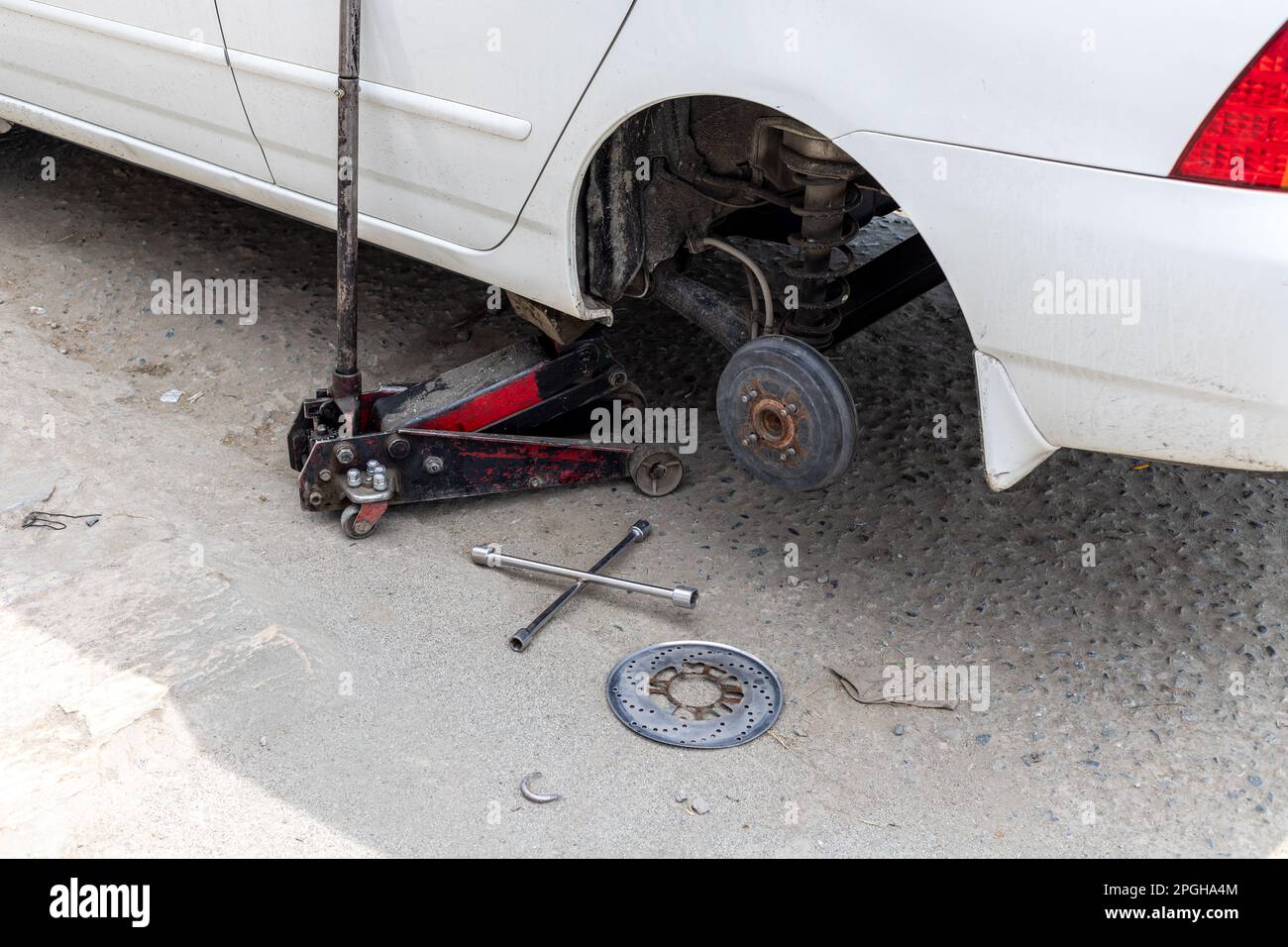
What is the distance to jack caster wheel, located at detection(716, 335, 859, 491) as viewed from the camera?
2408 millimetres

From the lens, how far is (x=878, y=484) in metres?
3.08

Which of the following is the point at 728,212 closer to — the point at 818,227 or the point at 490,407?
the point at 818,227

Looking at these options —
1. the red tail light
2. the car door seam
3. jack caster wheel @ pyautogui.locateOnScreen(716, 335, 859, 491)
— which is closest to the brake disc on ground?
jack caster wheel @ pyautogui.locateOnScreen(716, 335, 859, 491)

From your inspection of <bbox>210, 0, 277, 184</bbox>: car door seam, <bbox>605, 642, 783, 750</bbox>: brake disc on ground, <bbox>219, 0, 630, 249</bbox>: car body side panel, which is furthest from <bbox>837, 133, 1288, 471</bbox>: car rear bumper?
<bbox>210, 0, 277, 184</bbox>: car door seam

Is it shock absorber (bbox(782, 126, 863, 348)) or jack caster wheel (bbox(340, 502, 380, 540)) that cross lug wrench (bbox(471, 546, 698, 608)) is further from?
shock absorber (bbox(782, 126, 863, 348))

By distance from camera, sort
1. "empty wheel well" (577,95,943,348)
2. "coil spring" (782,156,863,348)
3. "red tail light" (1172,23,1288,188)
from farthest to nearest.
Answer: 1. "empty wheel well" (577,95,943,348)
2. "coil spring" (782,156,863,348)
3. "red tail light" (1172,23,1288,188)

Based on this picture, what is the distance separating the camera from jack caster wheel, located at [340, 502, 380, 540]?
2.81 m

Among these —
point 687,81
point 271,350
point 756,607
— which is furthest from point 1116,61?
point 271,350

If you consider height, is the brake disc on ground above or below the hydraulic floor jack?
below

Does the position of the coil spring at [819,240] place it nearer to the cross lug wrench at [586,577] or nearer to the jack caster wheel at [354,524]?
the cross lug wrench at [586,577]

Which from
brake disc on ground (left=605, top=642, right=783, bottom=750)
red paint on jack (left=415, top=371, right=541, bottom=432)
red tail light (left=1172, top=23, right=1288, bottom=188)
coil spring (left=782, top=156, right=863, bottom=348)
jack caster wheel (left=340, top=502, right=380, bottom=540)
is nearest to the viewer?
red tail light (left=1172, top=23, right=1288, bottom=188)

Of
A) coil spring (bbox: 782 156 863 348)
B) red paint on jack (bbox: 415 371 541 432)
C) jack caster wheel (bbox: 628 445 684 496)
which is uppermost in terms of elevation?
coil spring (bbox: 782 156 863 348)

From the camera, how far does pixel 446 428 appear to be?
299 cm

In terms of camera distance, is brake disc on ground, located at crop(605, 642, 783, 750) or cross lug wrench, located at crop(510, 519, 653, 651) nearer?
brake disc on ground, located at crop(605, 642, 783, 750)
